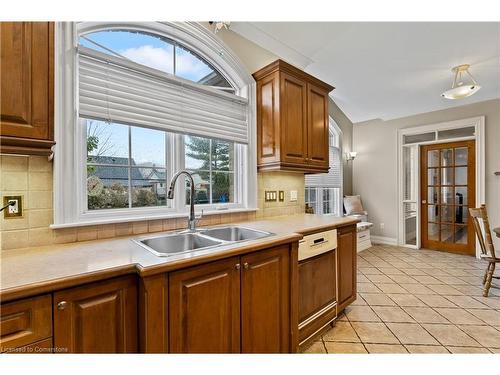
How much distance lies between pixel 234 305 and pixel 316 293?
84cm

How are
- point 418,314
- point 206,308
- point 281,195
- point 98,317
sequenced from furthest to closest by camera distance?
point 281,195 → point 418,314 → point 206,308 → point 98,317

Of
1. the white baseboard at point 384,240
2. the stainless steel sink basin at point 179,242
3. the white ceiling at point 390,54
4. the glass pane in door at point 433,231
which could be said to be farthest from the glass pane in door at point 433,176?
the stainless steel sink basin at point 179,242

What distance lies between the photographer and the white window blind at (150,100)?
4.92 feet

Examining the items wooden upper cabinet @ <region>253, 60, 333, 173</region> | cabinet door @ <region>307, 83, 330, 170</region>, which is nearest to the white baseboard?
cabinet door @ <region>307, 83, 330, 170</region>

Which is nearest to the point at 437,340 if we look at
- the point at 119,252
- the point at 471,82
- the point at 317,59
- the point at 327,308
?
the point at 327,308

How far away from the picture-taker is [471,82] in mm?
3570

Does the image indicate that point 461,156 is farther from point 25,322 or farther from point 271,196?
point 25,322

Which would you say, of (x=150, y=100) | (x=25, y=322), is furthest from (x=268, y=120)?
(x=25, y=322)

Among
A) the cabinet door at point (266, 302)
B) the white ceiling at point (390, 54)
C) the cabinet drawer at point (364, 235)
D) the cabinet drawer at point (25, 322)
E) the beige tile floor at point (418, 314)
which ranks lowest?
the beige tile floor at point (418, 314)

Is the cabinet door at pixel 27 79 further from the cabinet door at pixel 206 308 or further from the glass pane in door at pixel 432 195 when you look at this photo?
the glass pane in door at pixel 432 195

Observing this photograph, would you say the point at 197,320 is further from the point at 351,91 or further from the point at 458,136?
the point at 458,136

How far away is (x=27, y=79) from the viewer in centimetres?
103

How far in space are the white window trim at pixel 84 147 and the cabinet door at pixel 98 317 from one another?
2.13ft

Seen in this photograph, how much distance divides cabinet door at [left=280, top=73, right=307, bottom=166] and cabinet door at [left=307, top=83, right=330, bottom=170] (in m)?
0.08
